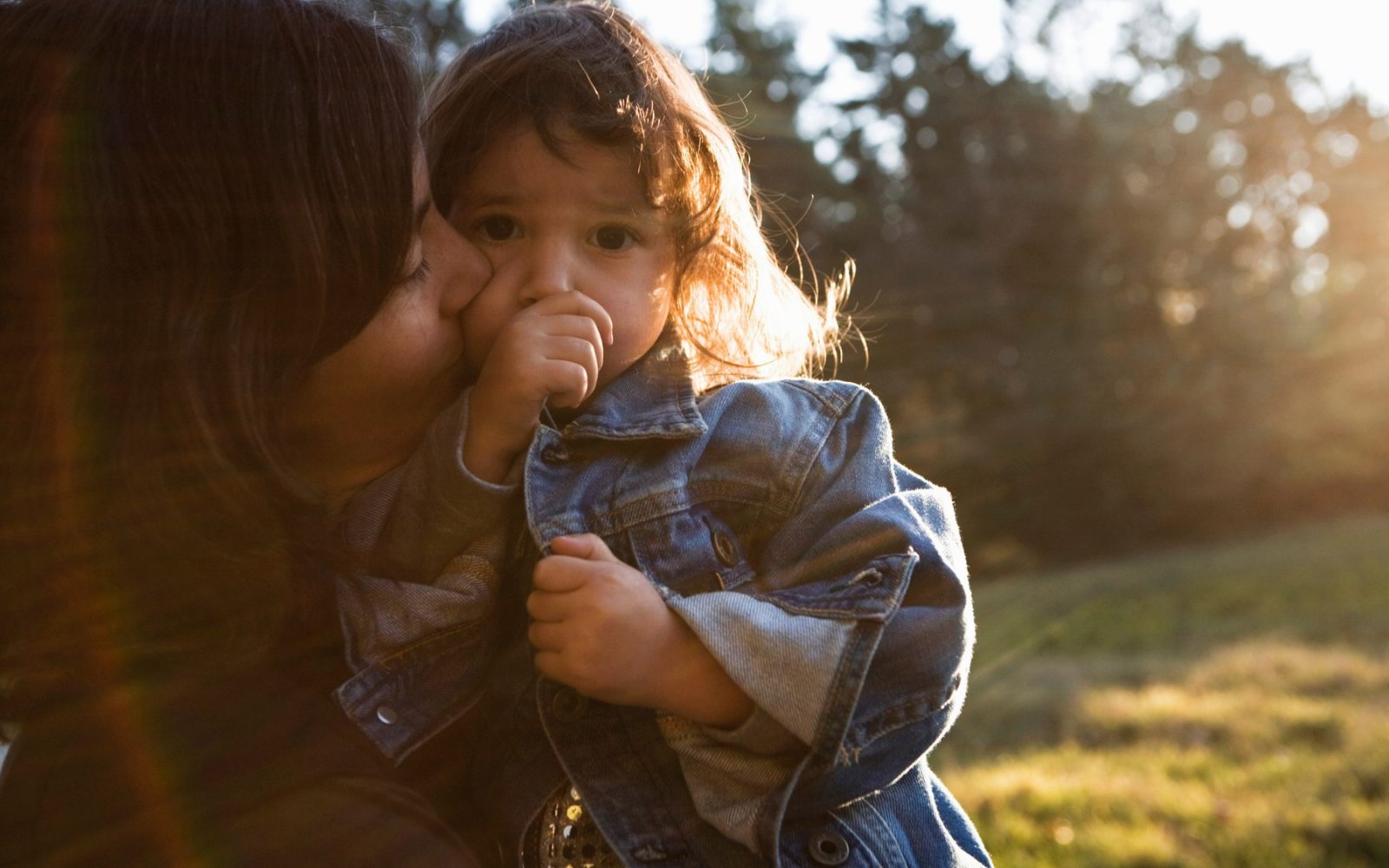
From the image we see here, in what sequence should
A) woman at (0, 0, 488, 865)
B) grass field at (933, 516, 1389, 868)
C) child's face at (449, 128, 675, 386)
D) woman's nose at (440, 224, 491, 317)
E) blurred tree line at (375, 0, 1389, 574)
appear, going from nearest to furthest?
1. woman at (0, 0, 488, 865)
2. woman's nose at (440, 224, 491, 317)
3. child's face at (449, 128, 675, 386)
4. grass field at (933, 516, 1389, 868)
5. blurred tree line at (375, 0, 1389, 574)

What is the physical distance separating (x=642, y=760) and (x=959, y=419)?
17438 mm

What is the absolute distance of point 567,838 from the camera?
5.11ft

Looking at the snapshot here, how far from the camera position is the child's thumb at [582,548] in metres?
1.48

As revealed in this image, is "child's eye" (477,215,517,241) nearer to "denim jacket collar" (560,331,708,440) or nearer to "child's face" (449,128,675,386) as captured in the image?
"child's face" (449,128,675,386)

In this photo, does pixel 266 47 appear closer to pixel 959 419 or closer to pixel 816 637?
pixel 816 637

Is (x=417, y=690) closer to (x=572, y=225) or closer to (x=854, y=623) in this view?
(x=854, y=623)

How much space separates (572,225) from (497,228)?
5.0 inches

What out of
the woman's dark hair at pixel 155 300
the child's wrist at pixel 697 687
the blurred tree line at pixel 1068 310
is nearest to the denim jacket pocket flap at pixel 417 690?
the woman's dark hair at pixel 155 300

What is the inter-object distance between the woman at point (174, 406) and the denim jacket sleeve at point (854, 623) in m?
0.42

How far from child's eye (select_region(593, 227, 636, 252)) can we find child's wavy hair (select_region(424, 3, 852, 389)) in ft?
0.25

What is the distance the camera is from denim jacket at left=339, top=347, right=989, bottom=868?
4.83 ft

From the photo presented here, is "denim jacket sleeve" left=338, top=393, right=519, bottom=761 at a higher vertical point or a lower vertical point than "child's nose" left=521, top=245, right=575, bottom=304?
lower

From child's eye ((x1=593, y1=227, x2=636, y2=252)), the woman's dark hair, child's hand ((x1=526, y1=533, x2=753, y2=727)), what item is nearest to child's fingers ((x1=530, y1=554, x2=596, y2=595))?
child's hand ((x1=526, y1=533, x2=753, y2=727))

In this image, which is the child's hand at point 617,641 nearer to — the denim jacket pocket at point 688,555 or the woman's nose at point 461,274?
the denim jacket pocket at point 688,555
